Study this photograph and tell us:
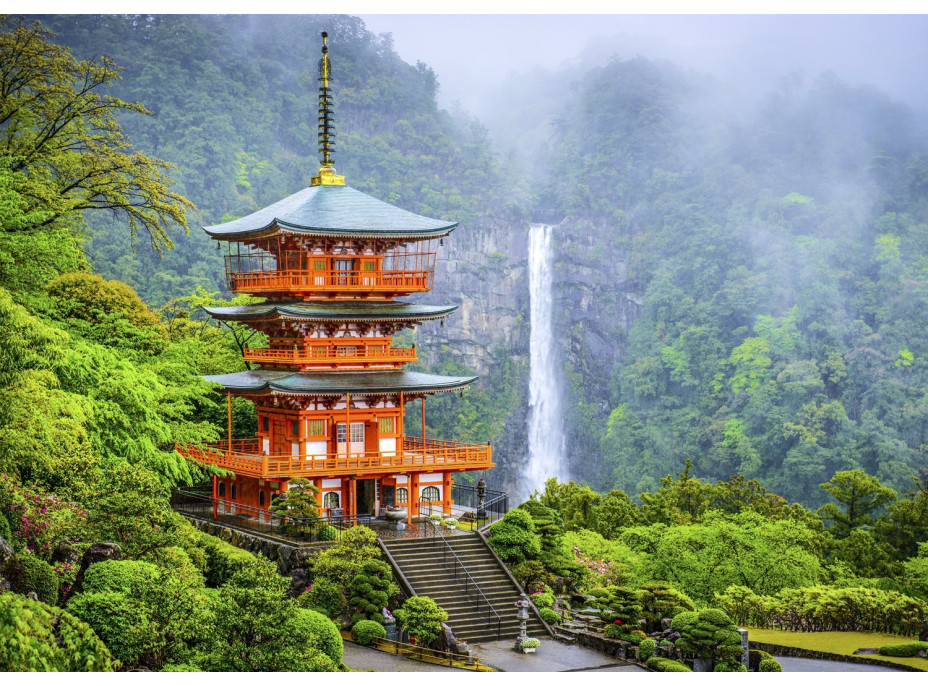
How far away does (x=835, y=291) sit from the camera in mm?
55844

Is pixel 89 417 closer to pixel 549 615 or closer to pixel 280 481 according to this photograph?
pixel 280 481

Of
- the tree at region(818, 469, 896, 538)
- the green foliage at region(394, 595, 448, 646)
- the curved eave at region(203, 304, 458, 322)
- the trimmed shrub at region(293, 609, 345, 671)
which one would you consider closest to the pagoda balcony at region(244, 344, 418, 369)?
the curved eave at region(203, 304, 458, 322)

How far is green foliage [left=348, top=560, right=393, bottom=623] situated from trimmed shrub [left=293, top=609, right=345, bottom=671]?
2522 mm

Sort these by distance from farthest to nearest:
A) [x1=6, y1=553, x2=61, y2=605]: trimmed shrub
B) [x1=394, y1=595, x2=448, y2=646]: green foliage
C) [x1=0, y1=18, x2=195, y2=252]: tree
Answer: [x1=0, y1=18, x2=195, y2=252]: tree < [x1=394, y1=595, x2=448, y2=646]: green foliage < [x1=6, y1=553, x2=61, y2=605]: trimmed shrub

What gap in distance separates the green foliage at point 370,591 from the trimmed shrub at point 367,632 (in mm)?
344

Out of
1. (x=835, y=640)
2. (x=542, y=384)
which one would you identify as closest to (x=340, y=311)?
(x=835, y=640)

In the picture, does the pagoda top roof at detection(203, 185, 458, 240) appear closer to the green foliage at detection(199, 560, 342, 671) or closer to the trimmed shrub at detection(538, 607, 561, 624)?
the trimmed shrub at detection(538, 607, 561, 624)

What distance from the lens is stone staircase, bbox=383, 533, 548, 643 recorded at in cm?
1841

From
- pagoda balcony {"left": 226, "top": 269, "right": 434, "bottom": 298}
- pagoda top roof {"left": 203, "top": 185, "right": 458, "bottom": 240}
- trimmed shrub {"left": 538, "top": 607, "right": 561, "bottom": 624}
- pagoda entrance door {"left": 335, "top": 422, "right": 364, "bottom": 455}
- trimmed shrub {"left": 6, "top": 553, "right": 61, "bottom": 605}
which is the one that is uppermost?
pagoda top roof {"left": 203, "top": 185, "right": 458, "bottom": 240}

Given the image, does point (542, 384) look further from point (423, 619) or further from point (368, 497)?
point (423, 619)

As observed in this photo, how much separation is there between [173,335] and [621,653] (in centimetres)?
1614

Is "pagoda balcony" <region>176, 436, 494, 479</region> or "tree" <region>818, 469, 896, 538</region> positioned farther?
"tree" <region>818, 469, 896, 538</region>

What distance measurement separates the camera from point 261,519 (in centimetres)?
2195

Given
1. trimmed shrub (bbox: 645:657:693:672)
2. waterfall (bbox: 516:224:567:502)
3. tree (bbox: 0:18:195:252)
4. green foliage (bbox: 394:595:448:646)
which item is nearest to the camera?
trimmed shrub (bbox: 645:657:693:672)
